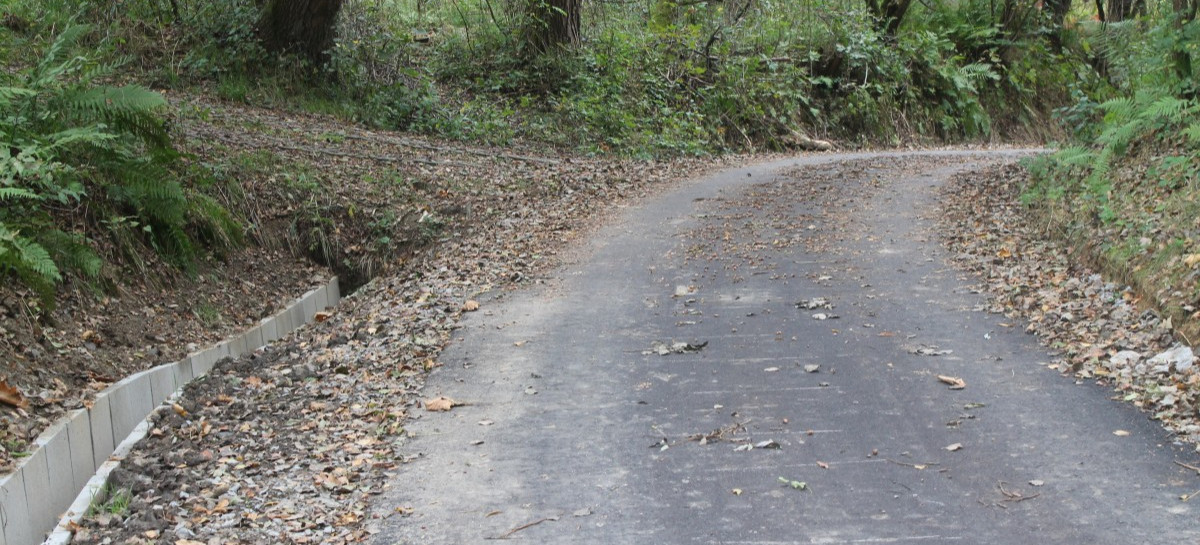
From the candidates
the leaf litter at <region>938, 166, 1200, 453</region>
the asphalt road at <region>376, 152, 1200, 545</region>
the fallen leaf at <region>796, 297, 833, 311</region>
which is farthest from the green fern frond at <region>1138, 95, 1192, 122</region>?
the fallen leaf at <region>796, 297, 833, 311</region>

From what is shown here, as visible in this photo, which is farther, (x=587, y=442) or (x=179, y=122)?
(x=179, y=122)

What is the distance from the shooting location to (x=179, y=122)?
12062 mm

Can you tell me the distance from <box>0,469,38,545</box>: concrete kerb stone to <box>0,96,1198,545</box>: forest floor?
290 millimetres

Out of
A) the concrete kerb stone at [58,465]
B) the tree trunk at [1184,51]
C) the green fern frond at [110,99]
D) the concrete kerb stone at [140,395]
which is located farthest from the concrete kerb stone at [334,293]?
the tree trunk at [1184,51]

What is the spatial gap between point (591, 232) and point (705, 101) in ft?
35.2

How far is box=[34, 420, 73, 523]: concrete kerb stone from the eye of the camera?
535 cm

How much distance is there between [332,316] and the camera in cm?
912

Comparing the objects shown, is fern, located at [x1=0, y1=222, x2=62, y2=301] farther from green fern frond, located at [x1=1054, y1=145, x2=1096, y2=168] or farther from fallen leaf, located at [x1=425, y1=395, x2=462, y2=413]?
green fern frond, located at [x1=1054, y1=145, x2=1096, y2=168]

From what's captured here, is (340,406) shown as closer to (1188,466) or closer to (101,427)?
(101,427)

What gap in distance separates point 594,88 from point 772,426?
46.8 ft

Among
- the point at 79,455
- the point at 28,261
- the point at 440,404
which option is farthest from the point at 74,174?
the point at 440,404

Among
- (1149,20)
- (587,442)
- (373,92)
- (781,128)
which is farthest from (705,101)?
(587,442)

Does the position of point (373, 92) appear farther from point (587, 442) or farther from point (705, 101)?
point (587, 442)

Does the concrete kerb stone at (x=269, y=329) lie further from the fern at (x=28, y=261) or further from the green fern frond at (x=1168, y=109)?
the green fern frond at (x=1168, y=109)
